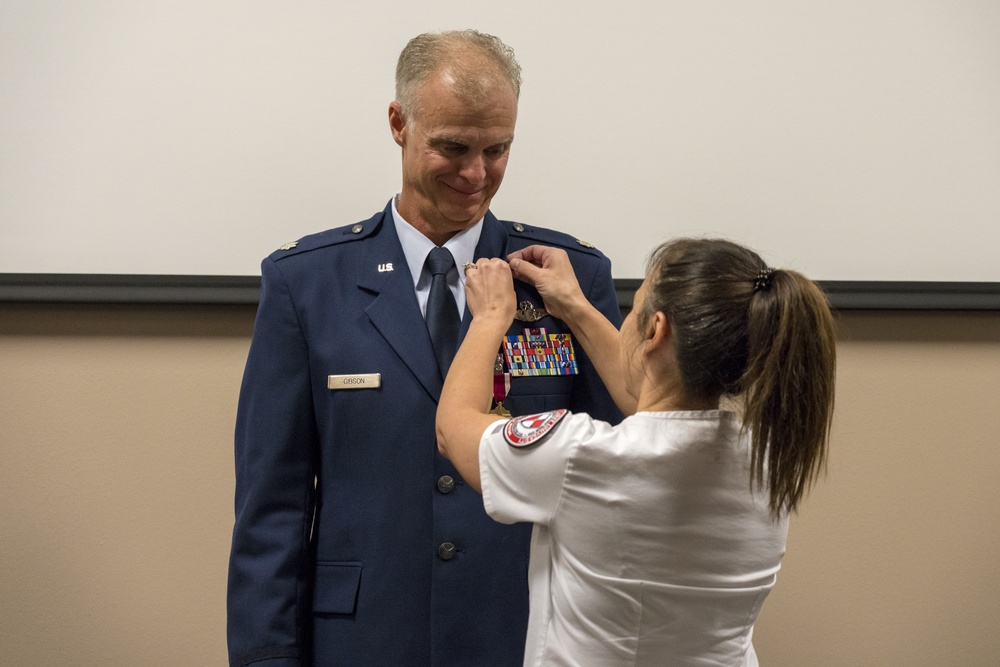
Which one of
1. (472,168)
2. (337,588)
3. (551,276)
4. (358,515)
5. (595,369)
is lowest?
(337,588)

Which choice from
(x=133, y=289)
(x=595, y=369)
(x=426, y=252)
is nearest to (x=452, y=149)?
(x=426, y=252)

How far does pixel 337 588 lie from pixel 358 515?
0.12 metres

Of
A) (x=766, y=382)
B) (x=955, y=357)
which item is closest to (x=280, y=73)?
(x=766, y=382)

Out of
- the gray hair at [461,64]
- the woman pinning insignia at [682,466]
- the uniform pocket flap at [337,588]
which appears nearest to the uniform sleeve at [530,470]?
the woman pinning insignia at [682,466]

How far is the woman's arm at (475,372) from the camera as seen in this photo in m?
1.14

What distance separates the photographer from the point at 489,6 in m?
1.92

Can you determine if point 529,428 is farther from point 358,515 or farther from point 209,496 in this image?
point 209,496

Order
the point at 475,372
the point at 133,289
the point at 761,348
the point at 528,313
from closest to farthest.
Answer: the point at 761,348 → the point at 475,372 → the point at 528,313 → the point at 133,289

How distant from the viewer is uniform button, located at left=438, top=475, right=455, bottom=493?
53.9 inches

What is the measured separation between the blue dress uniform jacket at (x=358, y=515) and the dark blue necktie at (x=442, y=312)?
2 cm

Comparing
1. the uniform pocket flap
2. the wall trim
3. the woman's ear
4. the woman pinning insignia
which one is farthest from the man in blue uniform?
the wall trim

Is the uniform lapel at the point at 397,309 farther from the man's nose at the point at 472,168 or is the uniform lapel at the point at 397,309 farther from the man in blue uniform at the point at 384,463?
the man's nose at the point at 472,168

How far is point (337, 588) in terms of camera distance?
1.38 meters

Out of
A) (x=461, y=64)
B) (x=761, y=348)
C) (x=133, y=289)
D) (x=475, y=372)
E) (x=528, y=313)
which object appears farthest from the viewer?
(x=133, y=289)
